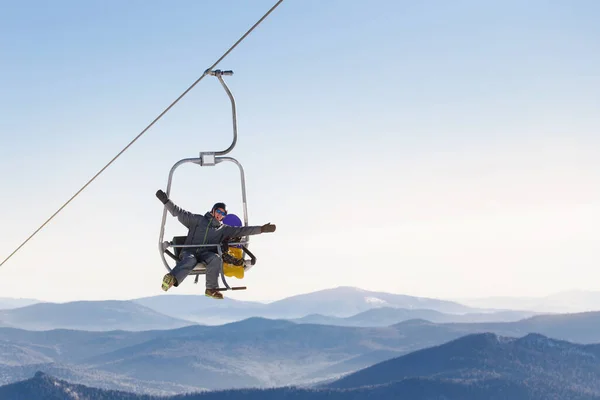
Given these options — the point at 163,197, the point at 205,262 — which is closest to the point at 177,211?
the point at 163,197

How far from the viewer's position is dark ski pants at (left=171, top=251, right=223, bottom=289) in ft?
49.8

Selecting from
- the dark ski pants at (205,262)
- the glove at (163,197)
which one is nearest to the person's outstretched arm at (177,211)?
the glove at (163,197)

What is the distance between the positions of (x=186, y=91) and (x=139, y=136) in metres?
1.58

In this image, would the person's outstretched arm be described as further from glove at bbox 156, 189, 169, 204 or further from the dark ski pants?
the dark ski pants

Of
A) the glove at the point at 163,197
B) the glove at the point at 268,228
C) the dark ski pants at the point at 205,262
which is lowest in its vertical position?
the dark ski pants at the point at 205,262

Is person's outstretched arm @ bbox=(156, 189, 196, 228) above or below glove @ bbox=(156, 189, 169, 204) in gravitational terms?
below

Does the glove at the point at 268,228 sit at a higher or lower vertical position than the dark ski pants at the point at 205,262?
higher

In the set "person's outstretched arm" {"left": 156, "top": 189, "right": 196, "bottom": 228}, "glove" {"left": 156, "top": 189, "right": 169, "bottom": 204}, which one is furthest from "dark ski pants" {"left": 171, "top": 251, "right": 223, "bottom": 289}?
"glove" {"left": 156, "top": 189, "right": 169, "bottom": 204}

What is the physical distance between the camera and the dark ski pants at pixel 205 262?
49.8 feet

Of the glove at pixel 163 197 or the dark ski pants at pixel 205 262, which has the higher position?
the glove at pixel 163 197

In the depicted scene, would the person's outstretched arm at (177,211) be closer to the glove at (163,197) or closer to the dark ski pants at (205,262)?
the glove at (163,197)

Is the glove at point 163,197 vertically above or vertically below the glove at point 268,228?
above

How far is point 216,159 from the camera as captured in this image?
1491 cm

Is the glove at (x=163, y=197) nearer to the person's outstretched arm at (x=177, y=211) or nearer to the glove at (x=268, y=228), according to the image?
the person's outstretched arm at (x=177, y=211)
